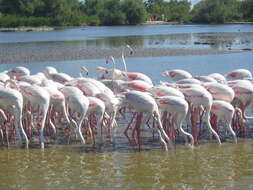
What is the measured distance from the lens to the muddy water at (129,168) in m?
7.95

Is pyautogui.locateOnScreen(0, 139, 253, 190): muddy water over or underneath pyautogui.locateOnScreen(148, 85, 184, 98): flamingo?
underneath

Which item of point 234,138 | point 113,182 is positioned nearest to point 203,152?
point 234,138

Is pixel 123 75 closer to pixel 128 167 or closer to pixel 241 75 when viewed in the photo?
pixel 241 75

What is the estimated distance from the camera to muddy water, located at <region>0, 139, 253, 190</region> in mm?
7945

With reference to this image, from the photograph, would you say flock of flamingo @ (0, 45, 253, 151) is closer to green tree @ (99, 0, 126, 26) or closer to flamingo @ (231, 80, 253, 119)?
flamingo @ (231, 80, 253, 119)

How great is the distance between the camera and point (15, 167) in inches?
352

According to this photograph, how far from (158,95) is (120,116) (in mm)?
2809

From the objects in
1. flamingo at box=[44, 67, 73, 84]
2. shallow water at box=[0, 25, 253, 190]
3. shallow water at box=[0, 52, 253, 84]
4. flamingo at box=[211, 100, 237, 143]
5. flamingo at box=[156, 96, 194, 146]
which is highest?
flamingo at box=[44, 67, 73, 84]

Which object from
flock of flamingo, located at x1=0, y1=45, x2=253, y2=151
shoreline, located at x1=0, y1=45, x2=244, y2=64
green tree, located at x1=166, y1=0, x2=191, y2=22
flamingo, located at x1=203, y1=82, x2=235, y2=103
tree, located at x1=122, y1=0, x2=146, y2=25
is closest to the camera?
flock of flamingo, located at x1=0, y1=45, x2=253, y2=151

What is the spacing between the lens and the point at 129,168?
8711 millimetres

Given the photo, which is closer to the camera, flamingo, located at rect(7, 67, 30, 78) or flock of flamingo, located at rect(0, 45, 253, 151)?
flock of flamingo, located at rect(0, 45, 253, 151)

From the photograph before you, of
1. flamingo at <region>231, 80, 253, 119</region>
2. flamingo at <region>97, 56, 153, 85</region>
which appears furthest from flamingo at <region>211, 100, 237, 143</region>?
flamingo at <region>97, 56, 153, 85</region>

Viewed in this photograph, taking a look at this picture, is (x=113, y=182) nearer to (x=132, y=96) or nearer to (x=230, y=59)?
(x=132, y=96)

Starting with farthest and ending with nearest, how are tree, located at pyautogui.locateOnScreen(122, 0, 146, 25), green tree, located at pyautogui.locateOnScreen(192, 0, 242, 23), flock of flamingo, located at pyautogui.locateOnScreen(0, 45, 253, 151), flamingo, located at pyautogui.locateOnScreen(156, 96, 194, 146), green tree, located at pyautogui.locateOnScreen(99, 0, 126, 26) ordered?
green tree, located at pyautogui.locateOnScreen(99, 0, 126, 26)
tree, located at pyautogui.locateOnScreen(122, 0, 146, 25)
green tree, located at pyautogui.locateOnScreen(192, 0, 242, 23)
flock of flamingo, located at pyautogui.locateOnScreen(0, 45, 253, 151)
flamingo, located at pyautogui.locateOnScreen(156, 96, 194, 146)
